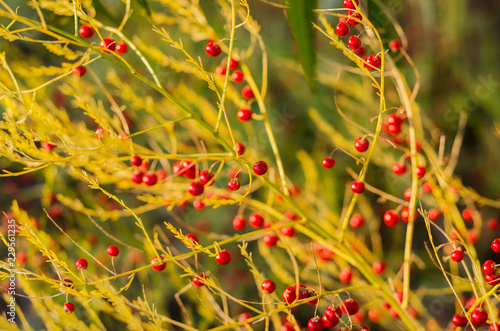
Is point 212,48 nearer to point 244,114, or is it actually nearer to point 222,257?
point 244,114

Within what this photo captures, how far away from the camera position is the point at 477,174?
105 cm

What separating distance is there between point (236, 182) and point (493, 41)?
1.03m

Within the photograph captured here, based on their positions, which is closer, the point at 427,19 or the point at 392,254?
the point at 392,254

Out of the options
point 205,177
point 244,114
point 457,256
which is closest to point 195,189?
point 205,177

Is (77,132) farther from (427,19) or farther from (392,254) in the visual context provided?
(427,19)

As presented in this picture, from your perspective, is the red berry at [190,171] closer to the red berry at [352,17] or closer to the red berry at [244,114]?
the red berry at [244,114]

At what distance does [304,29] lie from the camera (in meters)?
0.39

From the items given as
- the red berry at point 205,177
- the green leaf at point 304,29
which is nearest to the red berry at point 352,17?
the green leaf at point 304,29

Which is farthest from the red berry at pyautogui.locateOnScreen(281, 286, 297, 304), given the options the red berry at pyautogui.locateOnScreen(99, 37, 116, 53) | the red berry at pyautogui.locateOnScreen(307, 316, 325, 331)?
the red berry at pyautogui.locateOnScreen(99, 37, 116, 53)

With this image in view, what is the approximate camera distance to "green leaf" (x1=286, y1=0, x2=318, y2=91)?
0.38 meters

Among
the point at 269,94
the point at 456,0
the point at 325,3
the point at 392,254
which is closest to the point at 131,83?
the point at 269,94

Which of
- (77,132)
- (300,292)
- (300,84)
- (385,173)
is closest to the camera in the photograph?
(300,292)

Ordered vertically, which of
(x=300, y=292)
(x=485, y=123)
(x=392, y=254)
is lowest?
(x=392, y=254)

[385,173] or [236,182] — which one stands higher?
[236,182]
